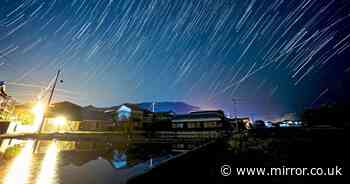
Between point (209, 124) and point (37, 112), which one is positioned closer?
point (37, 112)

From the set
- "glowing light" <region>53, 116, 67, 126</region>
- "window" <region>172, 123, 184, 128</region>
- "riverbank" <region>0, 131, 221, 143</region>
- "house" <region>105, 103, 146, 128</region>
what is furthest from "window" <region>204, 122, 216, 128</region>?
"glowing light" <region>53, 116, 67, 126</region>

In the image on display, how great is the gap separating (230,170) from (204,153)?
144cm

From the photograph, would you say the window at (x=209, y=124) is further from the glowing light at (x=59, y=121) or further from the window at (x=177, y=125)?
the glowing light at (x=59, y=121)

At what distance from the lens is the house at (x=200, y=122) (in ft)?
135

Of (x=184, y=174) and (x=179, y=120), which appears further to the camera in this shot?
(x=179, y=120)

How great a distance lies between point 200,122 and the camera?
141 ft

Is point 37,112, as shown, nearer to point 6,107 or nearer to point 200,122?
point 6,107

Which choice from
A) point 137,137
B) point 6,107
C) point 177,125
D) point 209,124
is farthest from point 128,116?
point 6,107

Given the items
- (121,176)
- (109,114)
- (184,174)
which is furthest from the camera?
(109,114)

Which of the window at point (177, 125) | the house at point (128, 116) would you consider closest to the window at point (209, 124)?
the window at point (177, 125)

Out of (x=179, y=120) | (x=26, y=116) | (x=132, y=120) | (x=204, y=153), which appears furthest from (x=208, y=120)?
(x=26, y=116)

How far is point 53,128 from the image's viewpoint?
142ft

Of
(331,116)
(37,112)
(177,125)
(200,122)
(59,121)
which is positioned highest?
(331,116)

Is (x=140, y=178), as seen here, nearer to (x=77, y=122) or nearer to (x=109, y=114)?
(x=77, y=122)
